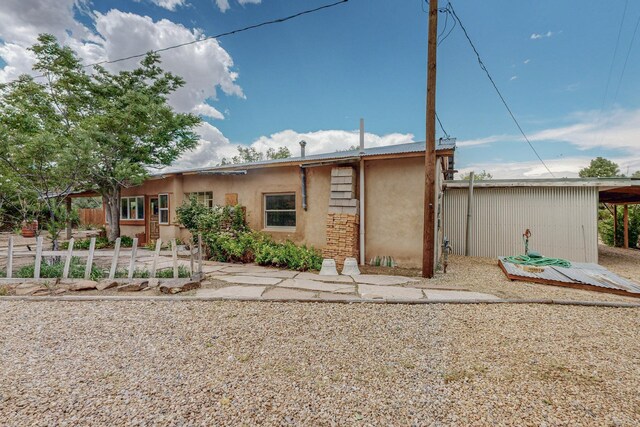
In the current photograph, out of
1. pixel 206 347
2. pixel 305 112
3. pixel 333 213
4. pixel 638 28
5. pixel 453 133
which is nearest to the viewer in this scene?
pixel 206 347

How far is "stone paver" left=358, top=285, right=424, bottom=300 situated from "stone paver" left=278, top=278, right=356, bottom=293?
24 cm

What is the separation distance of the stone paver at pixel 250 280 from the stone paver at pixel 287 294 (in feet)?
1.79

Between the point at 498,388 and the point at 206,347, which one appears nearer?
the point at 498,388

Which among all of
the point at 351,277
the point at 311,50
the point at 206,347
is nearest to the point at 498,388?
the point at 206,347

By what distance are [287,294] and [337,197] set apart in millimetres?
3228

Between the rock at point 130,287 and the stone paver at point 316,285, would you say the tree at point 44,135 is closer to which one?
the rock at point 130,287

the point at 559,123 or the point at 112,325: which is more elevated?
the point at 559,123

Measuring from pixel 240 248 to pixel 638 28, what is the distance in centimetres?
1328

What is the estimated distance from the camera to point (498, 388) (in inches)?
83.4

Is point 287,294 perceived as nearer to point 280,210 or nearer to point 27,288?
point 280,210

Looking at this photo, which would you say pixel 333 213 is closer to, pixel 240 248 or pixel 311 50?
pixel 240 248

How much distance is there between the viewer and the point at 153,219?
38.0ft

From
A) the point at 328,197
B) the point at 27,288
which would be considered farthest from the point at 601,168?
the point at 27,288

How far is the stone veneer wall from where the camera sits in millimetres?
6875
